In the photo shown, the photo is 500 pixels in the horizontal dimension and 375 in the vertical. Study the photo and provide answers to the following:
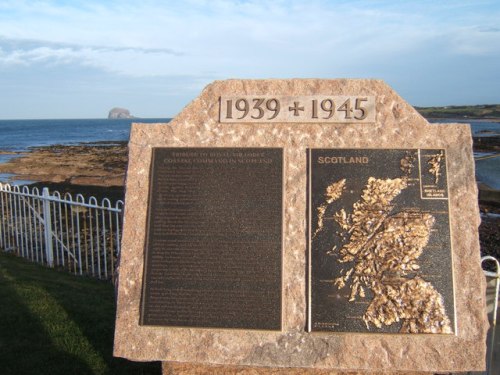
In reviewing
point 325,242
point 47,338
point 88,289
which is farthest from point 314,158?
point 88,289

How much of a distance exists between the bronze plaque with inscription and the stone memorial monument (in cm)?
1

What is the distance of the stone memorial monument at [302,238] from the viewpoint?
3.60m

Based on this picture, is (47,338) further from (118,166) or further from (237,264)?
(118,166)

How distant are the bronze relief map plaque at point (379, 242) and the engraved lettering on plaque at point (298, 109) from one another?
11.5 inches

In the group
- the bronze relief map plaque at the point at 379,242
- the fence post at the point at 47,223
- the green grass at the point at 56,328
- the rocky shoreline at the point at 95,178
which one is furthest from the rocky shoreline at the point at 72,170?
the bronze relief map plaque at the point at 379,242

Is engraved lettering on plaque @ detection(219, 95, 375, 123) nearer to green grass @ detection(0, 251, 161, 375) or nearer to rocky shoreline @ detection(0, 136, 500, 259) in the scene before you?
green grass @ detection(0, 251, 161, 375)

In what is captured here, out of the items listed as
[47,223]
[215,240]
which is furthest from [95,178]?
[215,240]

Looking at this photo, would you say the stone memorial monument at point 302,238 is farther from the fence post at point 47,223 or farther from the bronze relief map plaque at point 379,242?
the fence post at point 47,223

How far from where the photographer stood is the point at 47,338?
205 inches

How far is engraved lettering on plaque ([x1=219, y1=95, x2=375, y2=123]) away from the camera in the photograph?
3877mm

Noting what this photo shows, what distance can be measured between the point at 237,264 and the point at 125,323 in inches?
38.6

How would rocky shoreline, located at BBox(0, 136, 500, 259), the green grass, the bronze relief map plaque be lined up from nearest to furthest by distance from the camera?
the bronze relief map plaque < the green grass < rocky shoreline, located at BBox(0, 136, 500, 259)

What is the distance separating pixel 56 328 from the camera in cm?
542

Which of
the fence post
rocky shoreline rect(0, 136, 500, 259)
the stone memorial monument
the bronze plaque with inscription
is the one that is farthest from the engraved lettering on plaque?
rocky shoreline rect(0, 136, 500, 259)
